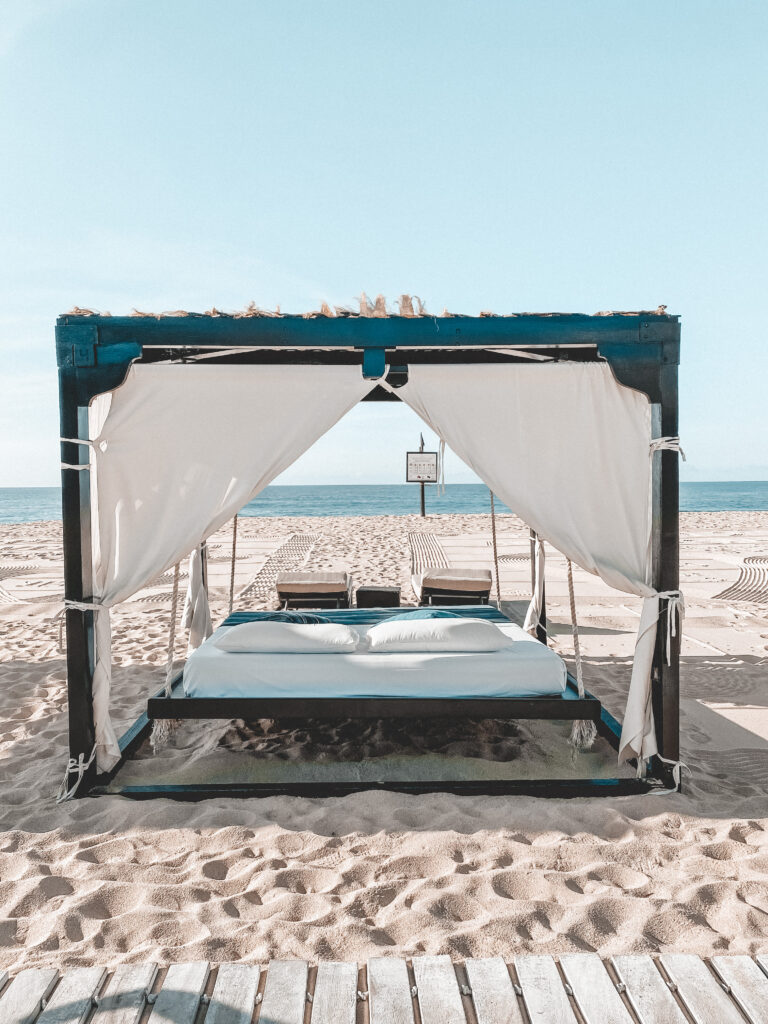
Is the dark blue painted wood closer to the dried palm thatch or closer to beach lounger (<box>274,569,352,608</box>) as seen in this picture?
the dried palm thatch

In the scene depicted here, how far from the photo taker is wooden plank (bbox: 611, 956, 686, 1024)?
5.52ft

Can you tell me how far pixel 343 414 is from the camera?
3.14m

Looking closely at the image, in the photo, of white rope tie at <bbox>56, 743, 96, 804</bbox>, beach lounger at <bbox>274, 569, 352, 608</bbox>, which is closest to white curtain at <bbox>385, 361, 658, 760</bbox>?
white rope tie at <bbox>56, 743, 96, 804</bbox>

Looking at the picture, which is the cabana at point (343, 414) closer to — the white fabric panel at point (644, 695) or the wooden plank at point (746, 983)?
the white fabric panel at point (644, 695)

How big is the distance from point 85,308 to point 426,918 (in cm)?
282

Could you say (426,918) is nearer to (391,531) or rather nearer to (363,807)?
(363,807)

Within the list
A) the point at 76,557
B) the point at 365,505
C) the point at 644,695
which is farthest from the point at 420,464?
the point at 365,505

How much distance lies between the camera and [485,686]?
3.34m

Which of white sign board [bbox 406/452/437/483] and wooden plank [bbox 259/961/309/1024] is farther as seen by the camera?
white sign board [bbox 406/452/437/483]

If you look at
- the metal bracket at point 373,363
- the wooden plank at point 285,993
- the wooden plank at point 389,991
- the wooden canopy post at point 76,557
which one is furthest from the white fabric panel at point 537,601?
the wooden plank at point 285,993

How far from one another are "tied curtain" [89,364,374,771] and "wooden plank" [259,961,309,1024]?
5.29 ft

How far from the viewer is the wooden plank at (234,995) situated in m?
1.69

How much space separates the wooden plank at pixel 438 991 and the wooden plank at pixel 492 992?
0.15 feet

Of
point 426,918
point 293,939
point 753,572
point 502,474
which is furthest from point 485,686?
point 753,572
